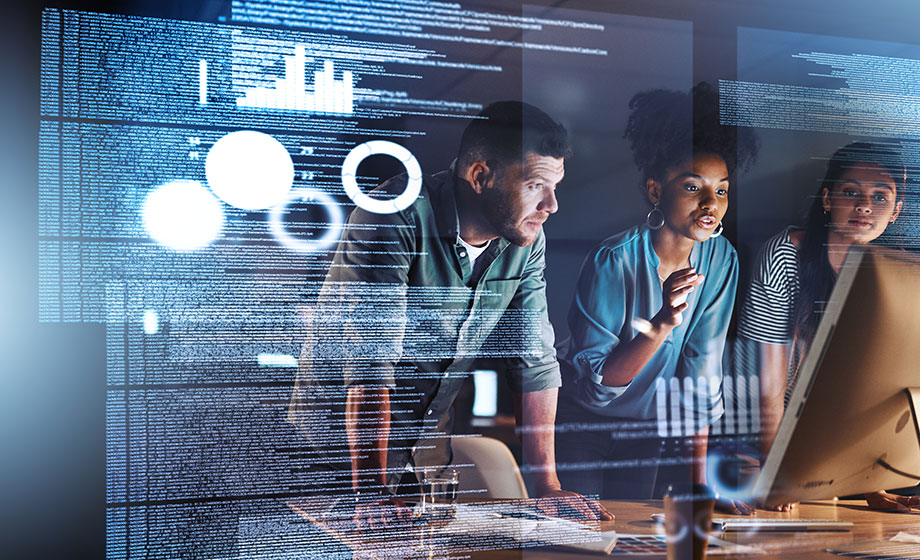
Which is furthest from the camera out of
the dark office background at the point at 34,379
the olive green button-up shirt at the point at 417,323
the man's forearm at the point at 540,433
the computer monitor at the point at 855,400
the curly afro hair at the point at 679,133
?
the curly afro hair at the point at 679,133

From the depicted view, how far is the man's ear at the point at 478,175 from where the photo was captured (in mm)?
1508

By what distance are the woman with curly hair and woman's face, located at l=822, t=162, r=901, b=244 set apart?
292 mm

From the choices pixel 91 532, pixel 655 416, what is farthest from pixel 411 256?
pixel 91 532

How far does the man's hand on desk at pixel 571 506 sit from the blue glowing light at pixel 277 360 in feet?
2.04

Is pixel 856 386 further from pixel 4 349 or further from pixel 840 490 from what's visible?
pixel 4 349

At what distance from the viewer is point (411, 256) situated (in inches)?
58.2

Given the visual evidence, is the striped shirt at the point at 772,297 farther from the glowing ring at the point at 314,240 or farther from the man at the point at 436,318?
the glowing ring at the point at 314,240

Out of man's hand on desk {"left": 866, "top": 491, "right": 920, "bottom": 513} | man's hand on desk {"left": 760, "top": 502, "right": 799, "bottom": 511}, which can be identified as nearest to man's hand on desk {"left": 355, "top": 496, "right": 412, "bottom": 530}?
man's hand on desk {"left": 760, "top": 502, "right": 799, "bottom": 511}

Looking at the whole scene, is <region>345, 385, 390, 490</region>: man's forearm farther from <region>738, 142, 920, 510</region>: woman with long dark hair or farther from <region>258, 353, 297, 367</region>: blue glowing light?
<region>738, 142, 920, 510</region>: woman with long dark hair

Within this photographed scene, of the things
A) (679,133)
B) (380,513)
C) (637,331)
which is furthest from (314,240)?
(679,133)

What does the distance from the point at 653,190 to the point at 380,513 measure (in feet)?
3.07

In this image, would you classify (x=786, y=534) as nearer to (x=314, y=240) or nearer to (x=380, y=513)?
(x=380, y=513)

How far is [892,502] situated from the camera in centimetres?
180

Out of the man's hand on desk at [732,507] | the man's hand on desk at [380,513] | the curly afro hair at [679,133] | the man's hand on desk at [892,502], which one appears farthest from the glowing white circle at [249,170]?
the man's hand on desk at [892,502]
